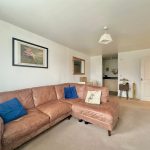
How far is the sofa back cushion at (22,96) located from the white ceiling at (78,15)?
153 centimetres

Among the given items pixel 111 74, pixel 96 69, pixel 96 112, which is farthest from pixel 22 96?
Answer: pixel 111 74

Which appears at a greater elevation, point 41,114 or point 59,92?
point 59,92

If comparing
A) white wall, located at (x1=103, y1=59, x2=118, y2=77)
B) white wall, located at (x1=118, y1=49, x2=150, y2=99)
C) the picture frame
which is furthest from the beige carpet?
white wall, located at (x1=103, y1=59, x2=118, y2=77)

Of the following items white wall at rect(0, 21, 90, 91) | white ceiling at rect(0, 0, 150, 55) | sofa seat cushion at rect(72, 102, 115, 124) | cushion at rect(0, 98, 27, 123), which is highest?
white ceiling at rect(0, 0, 150, 55)

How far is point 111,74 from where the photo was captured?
7113 millimetres

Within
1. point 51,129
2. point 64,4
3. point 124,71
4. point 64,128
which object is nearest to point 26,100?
point 51,129

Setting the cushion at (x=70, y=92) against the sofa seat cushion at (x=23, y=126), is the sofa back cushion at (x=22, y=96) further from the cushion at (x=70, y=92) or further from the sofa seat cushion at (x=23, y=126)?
the cushion at (x=70, y=92)

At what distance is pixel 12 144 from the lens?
1.46 meters

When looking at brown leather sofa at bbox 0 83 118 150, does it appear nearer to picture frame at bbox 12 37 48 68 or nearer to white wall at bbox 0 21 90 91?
white wall at bbox 0 21 90 91

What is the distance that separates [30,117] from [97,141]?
1237 millimetres

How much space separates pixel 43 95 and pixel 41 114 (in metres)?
0.73

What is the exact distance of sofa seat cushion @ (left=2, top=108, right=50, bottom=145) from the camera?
4.55 ft

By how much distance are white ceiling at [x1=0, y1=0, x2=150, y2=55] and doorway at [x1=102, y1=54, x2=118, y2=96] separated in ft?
13.6

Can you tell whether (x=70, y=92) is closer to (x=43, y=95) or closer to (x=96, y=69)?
(x=43, y=95)
